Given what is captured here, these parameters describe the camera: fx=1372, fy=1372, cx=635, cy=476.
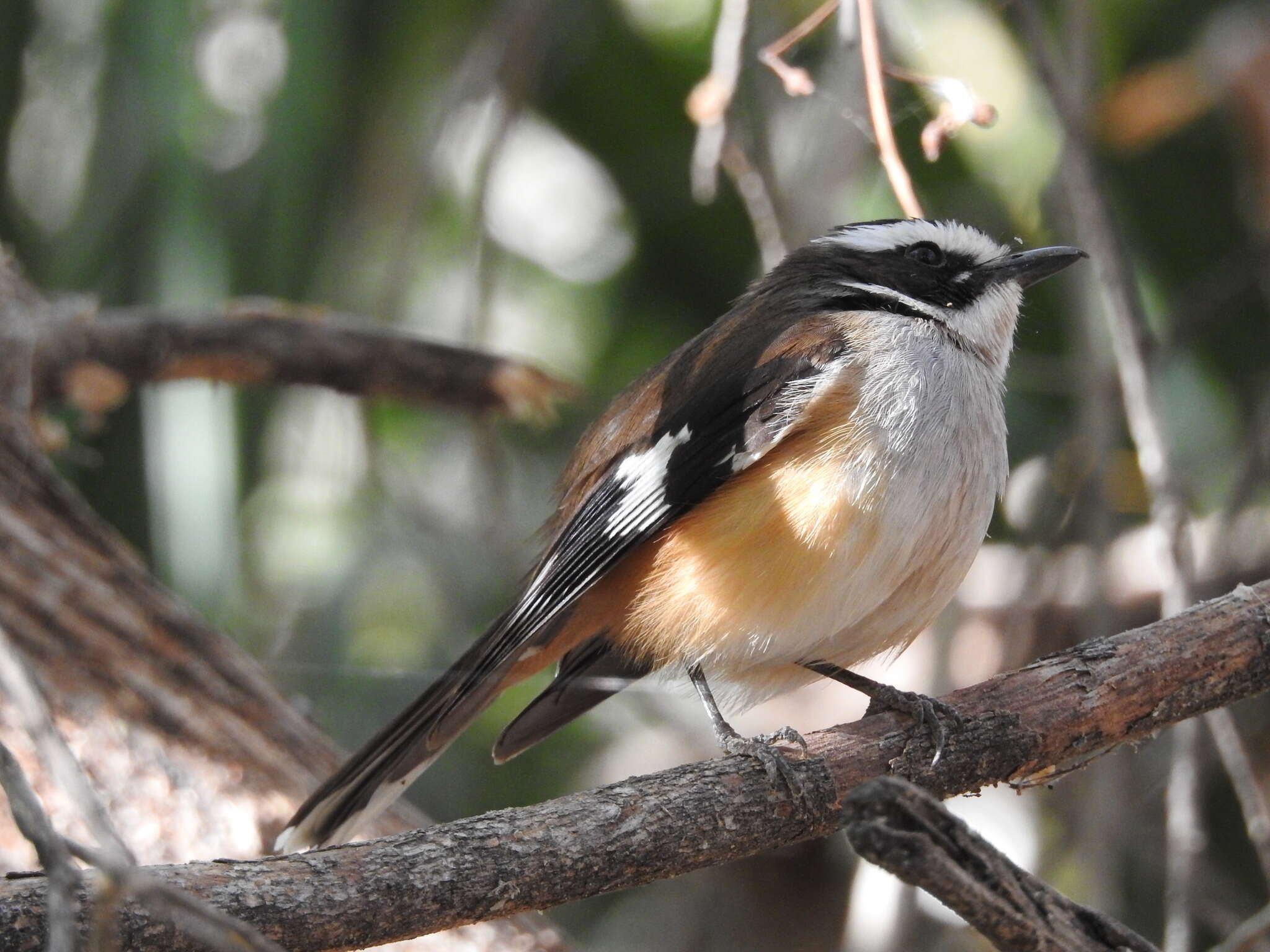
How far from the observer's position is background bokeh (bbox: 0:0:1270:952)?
4.55 metres

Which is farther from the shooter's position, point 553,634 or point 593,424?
point 593,424

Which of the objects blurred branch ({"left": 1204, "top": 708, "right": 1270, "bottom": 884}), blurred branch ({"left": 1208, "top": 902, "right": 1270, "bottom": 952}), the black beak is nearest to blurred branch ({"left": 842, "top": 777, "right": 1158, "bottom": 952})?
blurred branch ({"left": 1208, "top": 902, "right": 1270, "bottom": 952})

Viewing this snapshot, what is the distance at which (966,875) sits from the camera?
1.84 metres

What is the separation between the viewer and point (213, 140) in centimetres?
467

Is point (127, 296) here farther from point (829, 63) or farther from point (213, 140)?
point (829, 63)

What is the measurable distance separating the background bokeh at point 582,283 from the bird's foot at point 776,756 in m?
1.71

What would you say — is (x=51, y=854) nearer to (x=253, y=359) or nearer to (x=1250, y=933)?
(x=1250, y=933)

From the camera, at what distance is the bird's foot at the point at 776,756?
250 cm

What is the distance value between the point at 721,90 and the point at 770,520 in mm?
1065

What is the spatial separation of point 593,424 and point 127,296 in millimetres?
2131

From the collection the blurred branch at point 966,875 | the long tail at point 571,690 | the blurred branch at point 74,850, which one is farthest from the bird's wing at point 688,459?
the blurred branch at point 74,850

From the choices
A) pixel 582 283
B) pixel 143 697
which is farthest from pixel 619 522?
pixel 582 283

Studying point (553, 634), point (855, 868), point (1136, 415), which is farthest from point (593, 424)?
point (855, 868)

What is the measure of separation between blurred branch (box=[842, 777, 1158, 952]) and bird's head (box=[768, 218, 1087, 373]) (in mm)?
1665
